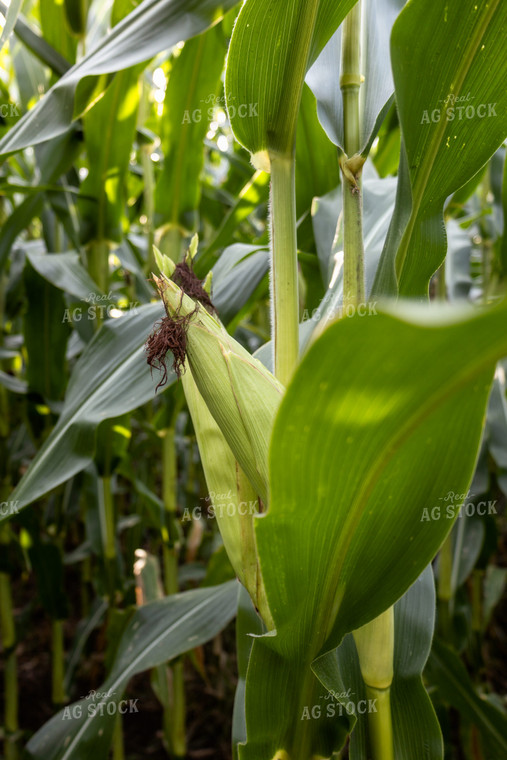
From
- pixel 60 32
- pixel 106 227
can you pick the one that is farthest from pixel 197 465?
pixel 60 32

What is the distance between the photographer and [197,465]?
2.27 metres

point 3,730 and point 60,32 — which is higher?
point 60,32

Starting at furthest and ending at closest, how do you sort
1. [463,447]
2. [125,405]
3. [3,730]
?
[3,730] → [125,405] → [463,447]

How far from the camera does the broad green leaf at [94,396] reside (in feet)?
2.78

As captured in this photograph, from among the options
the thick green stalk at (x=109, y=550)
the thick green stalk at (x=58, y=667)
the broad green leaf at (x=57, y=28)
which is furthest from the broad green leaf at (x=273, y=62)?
the thick green stalk at (x=58, y=667)

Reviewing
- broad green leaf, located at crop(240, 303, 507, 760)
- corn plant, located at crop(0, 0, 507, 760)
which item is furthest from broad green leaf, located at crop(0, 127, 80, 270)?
broad green leaf, located at crop(240, 303, 507, 760)

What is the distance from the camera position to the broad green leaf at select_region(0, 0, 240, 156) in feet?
2.14

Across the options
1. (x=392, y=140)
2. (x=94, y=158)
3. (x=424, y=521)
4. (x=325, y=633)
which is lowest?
(x=325, y=633)

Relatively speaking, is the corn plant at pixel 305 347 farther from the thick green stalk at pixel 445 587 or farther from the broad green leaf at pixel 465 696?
the thick green stalk at pixel 445 587

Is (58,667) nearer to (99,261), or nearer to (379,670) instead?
(99,261)

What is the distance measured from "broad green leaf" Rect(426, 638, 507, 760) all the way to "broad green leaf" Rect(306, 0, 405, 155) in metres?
0.95

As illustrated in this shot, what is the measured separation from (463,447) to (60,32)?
1361 mm

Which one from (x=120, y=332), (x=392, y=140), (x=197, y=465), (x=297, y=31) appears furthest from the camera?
(x=197, y=465)

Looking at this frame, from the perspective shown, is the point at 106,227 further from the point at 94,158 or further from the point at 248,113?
the point at 248,113
